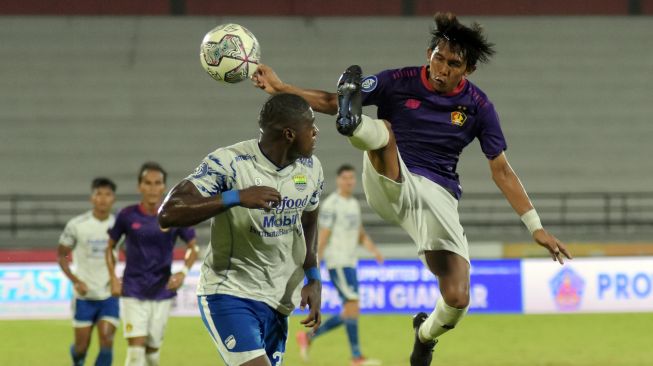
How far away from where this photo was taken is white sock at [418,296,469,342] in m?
6.34

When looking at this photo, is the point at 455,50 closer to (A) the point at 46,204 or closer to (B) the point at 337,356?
(B) the point at 337,356

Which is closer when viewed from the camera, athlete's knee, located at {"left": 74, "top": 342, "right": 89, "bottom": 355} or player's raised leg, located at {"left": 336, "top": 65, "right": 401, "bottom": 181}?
player's raised leg, located at {"left": 336, "top": 65, "right": 401, "bottom": 181}

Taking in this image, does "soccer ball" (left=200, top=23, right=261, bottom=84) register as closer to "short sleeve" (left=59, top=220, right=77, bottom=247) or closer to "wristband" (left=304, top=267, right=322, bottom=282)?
"wristband" (left=304, top=267, right=322, bottom=282)

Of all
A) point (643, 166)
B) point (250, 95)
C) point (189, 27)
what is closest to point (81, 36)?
point (189, 27)

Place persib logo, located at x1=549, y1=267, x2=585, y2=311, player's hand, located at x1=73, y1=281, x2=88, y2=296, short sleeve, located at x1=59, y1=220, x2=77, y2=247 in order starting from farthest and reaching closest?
persib logo, located at x1=549, y1=267, x2=585, y2=311, short sleeve, located at x1=59, y1=220, x2=77, y2=247, player's hand, located at x1=73, y1=281, x2=88, y2=296

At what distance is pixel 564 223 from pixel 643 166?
11.4 feet

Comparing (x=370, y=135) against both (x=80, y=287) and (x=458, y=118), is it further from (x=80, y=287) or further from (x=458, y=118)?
(x=80, y=287)

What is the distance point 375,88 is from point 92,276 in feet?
13.7

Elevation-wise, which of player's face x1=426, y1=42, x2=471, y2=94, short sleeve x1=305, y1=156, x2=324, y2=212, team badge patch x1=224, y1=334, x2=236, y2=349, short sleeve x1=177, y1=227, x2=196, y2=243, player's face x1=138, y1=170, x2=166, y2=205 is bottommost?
team badge patch x1=224, y1=334, x2=236, y2=349

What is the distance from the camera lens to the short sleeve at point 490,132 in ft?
21.0

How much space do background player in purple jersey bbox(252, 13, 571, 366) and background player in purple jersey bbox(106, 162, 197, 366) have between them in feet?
8.49

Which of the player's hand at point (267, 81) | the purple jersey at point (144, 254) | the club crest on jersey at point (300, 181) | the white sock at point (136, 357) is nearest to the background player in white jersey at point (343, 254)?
the purple jersey at point (144, 254)

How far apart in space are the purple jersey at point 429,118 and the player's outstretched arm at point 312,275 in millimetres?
1311

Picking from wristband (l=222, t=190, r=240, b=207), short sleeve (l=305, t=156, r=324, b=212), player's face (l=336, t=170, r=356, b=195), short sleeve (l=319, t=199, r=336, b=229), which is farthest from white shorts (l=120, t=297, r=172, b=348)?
wristband (l=222, t=190, r=240, b=207)
